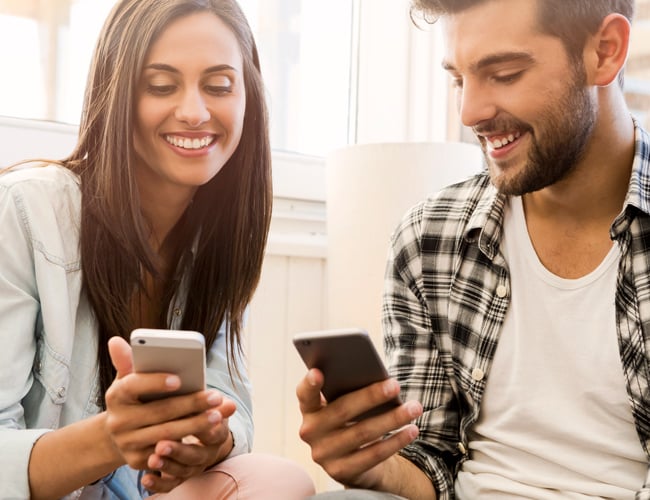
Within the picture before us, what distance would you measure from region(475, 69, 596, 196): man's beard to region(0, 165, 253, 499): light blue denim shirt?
0.63 m

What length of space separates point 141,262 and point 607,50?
77 cm

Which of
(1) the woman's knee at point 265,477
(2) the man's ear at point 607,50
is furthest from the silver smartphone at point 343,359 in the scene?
(2) the man's ear at point 607,50

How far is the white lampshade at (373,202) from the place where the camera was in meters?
1.89

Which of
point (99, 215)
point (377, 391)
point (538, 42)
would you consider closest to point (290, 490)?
point (377, 391)

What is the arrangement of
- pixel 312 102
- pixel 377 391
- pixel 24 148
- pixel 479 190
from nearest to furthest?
1. pixel 377 391
2. pixel 479 190
3. pixel 24 148
4. pixel 312 102

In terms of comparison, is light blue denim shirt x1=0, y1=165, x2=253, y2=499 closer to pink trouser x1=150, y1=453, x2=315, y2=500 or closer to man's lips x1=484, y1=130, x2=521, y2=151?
pink trouser x1=150, y1=453, x2=315, y2=500

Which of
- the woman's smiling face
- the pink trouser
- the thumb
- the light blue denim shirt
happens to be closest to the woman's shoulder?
the light blue denim shirt

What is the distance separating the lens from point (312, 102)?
7.62 feet

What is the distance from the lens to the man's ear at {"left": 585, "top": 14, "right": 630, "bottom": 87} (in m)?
1.32

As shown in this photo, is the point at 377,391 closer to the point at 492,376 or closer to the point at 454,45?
the point at 492,376

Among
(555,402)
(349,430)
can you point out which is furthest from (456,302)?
(349,430)

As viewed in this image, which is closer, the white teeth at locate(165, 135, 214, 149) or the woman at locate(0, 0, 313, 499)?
the woman at locate(0, 0, 313, 499)

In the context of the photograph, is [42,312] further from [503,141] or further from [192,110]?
[503,141]

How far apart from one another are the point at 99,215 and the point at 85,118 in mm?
167
